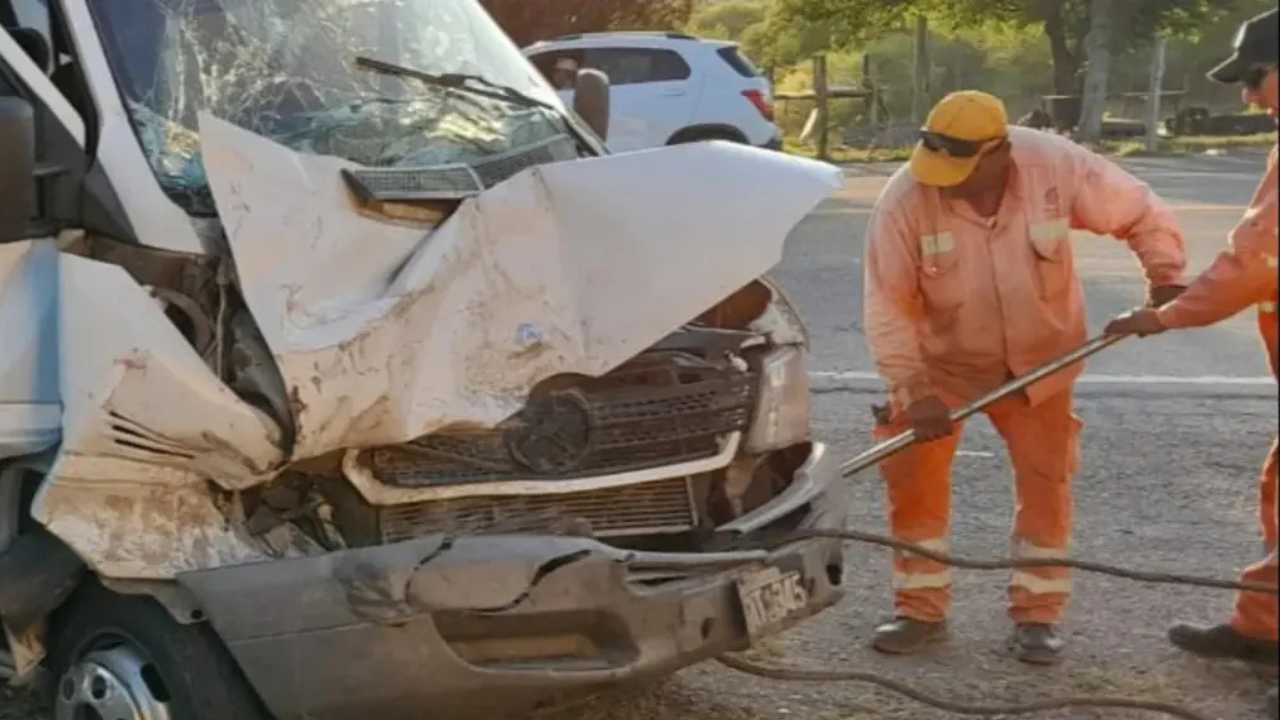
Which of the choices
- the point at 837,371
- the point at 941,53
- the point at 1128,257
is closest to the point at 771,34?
the point at 941,53

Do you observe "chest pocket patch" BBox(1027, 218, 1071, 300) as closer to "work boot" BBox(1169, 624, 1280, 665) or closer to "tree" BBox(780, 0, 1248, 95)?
"work boot" BBox(1169, 624, 1280, 665)

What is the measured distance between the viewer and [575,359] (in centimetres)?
383

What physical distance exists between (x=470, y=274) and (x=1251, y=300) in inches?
68.5

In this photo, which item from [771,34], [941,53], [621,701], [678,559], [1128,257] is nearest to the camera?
[678,559]

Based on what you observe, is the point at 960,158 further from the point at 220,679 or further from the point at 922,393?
the point at 220,679

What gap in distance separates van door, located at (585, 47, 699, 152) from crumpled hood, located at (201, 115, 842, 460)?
44.1 feet

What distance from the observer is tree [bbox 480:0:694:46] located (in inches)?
1050

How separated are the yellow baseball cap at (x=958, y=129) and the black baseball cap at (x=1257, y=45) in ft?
8.03

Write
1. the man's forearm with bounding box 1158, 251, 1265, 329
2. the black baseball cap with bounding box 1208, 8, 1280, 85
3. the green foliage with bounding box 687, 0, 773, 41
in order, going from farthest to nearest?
1. the green foliage with bounding box 687, 0, 773, 41
2. the man's forearm with bounding box 1158, 251, 1265, 329
3. the black baseball cap with bounding box 1208, 8, 1280, 85

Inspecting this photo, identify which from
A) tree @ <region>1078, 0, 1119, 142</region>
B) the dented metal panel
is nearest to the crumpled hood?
the dented metal panel

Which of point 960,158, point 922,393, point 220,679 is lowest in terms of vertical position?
point 220,679

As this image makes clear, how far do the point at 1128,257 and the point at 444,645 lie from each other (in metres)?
9.84

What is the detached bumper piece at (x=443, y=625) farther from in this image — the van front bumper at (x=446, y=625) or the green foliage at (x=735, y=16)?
the green foliage at (x=735, y=16)

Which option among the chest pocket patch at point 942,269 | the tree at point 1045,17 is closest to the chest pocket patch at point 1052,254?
the chest pocket patch at point 942,269
